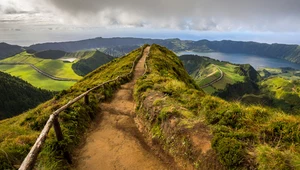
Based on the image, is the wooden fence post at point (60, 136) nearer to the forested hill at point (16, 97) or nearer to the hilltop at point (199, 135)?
the hilltop at point (199, 135)

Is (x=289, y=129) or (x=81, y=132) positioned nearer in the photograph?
(x=289, y=129)

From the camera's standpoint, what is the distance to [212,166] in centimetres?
862

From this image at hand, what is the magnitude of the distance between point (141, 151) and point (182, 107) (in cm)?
354

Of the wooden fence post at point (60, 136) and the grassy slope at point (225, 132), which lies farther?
the wooden fence post at point (60, 136)

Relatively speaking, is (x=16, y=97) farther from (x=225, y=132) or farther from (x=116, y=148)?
(x=225, y=132)

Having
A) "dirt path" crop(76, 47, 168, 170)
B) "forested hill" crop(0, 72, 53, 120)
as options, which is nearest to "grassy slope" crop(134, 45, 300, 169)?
"dirt path" crop(76, 47, 168, 170)

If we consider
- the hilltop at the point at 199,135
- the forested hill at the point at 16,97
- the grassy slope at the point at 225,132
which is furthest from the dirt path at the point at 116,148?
the forested hill at the point at 16,97

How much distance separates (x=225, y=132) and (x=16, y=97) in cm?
18784

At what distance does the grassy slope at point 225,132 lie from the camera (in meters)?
7.48

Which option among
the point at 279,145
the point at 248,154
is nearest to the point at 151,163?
the point at 248,154

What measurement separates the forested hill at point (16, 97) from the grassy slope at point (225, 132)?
168135mm

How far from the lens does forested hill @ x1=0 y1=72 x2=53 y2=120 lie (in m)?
155

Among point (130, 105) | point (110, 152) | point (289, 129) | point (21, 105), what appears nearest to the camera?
point (289, 129)

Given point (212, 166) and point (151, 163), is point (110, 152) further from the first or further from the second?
point (212, 166)
